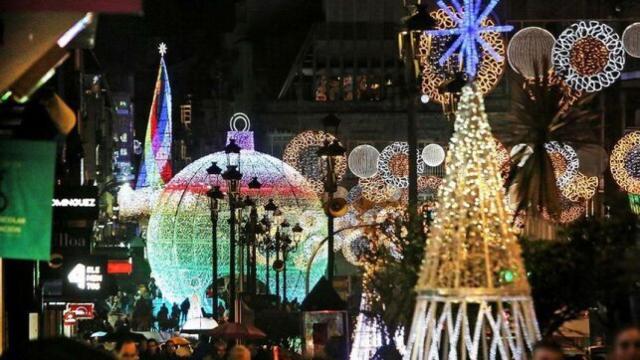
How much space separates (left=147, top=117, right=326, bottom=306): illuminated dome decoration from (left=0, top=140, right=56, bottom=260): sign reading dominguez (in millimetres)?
61856

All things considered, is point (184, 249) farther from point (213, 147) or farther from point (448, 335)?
point (213, 147)

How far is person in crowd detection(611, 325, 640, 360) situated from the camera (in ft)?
32.8

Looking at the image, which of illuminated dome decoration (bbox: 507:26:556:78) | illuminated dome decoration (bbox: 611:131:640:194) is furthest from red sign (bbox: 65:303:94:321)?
illuminated dome decoration (bbox: 611:131:640:194)

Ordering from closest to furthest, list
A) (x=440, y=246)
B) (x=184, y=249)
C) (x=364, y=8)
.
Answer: (x=440, y=246)
(x=184, y=249)
(x=364, y=8)

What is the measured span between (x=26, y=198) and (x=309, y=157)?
3360 inches

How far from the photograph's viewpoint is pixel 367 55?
115062 millimetres

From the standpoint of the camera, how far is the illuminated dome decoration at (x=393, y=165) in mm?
63344

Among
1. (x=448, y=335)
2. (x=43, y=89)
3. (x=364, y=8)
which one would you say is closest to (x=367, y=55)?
(x=364, y=8)

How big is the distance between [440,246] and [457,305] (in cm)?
414

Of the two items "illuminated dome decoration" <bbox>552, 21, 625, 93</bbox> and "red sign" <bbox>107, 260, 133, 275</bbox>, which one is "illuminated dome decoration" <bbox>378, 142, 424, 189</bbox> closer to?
"red sign" <bbox>107, 260, 133, 275</bbox>

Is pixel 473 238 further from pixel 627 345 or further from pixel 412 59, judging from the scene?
pixel 627 345

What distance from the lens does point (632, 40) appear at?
44.6 meters

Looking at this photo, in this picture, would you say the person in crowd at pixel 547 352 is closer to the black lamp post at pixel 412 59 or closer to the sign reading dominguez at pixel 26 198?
the sign reading dominguez at pixel 26 198

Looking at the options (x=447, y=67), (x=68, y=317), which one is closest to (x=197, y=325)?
(x=68, y=317)
